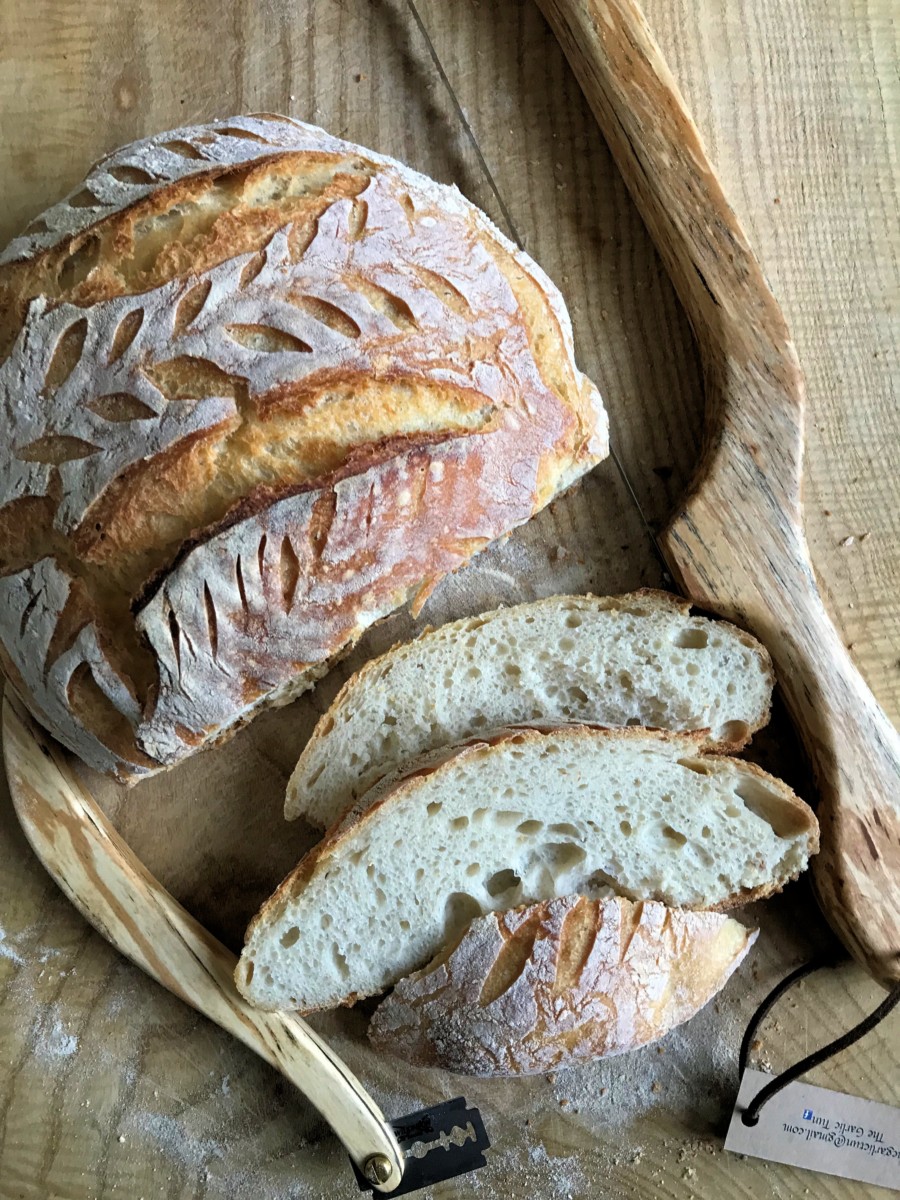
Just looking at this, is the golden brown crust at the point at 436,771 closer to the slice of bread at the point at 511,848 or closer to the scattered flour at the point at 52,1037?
the slice of bread at the point at 511,848

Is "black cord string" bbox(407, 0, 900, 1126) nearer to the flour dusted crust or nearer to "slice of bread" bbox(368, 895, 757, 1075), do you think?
"slice of bread" bbox(368, 895, 757, 1075)

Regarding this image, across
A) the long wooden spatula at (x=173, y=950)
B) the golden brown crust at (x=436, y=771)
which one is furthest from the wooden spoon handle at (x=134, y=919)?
the golden brown crust at (x=436, y=771)

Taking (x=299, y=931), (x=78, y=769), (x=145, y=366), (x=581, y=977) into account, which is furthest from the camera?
(x=78, y=769)

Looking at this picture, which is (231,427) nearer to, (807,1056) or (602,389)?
(602,389)

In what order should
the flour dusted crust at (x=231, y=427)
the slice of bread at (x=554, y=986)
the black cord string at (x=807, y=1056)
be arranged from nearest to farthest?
the flour dusted crust at (x=231, y=427)
the slice of bread at (x=554, y=986)
the black cord string at (x=807, y=1056)

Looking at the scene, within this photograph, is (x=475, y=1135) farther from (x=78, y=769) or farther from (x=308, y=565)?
(x=308, y=565)

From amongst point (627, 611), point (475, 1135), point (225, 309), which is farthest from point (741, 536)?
point (475, 1135)

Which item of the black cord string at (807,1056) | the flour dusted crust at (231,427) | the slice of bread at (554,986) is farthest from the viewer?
the black cord string at (807,1056)
